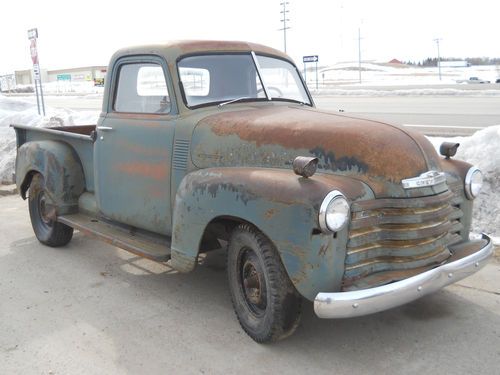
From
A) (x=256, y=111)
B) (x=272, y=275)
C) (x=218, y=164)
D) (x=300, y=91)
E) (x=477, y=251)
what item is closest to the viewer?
(x=272, y=275)

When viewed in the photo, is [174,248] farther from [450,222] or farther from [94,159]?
[450,222]

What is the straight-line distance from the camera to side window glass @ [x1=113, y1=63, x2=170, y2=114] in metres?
4.38

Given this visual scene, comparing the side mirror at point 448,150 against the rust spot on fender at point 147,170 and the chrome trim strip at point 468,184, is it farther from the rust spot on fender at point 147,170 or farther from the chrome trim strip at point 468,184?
the rust spot on fender at point 147,170

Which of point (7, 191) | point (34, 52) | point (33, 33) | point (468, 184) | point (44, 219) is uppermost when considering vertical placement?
point (33, 33)

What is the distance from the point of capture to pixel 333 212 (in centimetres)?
292

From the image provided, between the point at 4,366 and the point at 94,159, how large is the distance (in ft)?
7.02

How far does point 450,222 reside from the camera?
3535 millimetres

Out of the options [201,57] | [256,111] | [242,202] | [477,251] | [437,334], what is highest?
[201,57]

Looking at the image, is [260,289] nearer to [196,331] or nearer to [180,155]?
[196,331]

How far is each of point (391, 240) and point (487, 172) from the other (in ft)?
10.5

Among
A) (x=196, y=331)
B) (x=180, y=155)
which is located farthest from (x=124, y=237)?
(x=196, y=331)

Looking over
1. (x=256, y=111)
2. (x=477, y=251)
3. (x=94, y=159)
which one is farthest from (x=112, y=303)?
(x=477, y=251)

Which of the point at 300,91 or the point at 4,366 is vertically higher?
the point at 300,91

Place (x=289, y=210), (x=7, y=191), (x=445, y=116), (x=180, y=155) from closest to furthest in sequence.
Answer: (x=289, y=210), (x=180, y=155), (x=7, y=191), (x=445, y=116)
